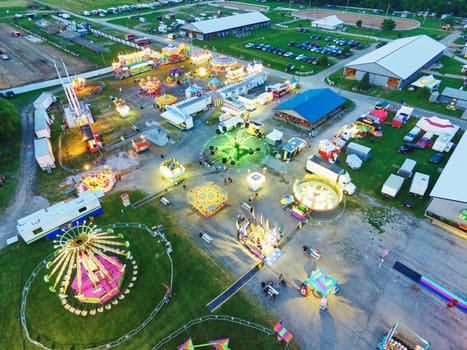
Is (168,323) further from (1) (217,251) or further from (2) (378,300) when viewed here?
(2) (378,300)

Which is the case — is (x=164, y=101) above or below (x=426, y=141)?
above

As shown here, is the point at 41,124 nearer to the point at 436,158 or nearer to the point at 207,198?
the point at 207,198

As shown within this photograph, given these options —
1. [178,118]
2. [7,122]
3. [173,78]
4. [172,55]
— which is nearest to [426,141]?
[178,118]

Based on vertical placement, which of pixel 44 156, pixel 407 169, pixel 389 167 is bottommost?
pixel 389 167

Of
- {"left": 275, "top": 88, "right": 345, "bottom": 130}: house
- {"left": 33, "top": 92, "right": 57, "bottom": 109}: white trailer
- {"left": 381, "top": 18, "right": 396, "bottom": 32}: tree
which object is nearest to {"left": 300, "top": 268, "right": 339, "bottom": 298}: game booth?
{"left": 275, "top": 88, "right": 345, "bottom": 130}: house

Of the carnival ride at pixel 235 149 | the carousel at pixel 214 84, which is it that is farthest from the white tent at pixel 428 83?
the carousel at pixel 214 84

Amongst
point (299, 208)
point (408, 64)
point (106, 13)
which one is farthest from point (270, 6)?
point (299, 208)

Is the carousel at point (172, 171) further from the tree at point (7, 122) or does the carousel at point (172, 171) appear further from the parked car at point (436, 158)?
the parked car at point (436, 158)
